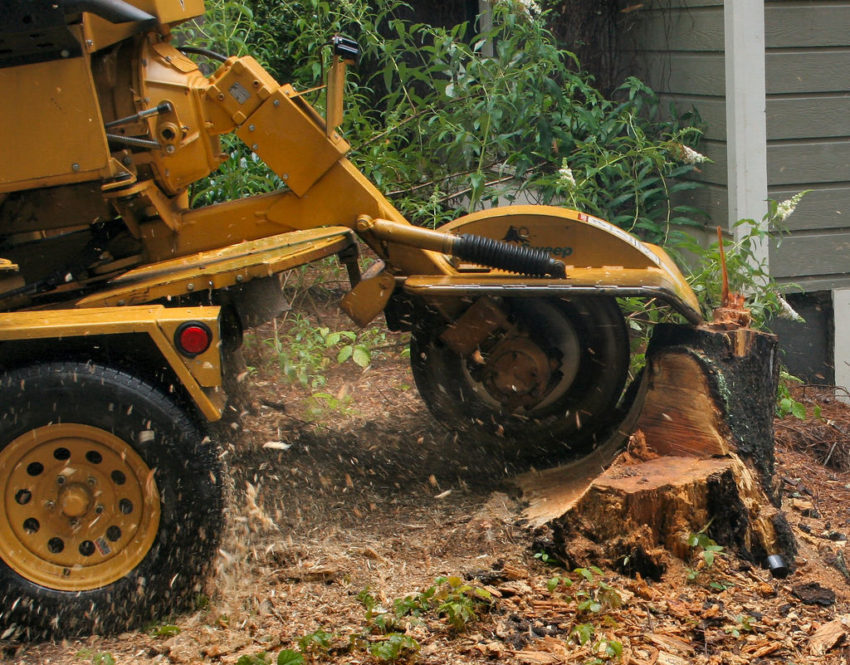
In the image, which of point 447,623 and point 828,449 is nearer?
point 447,623

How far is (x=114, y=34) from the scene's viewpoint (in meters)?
3.86

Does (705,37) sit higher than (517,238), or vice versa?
(705,37)

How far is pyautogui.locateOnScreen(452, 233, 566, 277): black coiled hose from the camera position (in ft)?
13.7

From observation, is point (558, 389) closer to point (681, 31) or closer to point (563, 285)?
point (563, 285)

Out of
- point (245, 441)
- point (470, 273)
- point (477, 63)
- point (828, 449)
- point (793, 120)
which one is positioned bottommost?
point (828, 449)

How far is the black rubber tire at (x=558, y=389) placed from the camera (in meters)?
4.63

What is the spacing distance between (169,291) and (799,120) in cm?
459

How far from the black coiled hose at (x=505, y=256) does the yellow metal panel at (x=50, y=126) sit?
1.46m

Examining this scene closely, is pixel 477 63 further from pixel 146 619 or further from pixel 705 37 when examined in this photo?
pixel 146 619

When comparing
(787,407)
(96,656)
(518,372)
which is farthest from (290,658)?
(787,407)

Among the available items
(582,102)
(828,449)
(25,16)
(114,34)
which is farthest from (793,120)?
(25,16)

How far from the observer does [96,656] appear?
325 centimetres

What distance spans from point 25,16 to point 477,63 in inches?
155

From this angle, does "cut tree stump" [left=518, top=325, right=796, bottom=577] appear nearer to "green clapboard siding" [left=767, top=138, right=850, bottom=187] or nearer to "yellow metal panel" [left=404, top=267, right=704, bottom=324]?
"yellow metal panel" [left=404, top=267, right=704, bottom=324]
